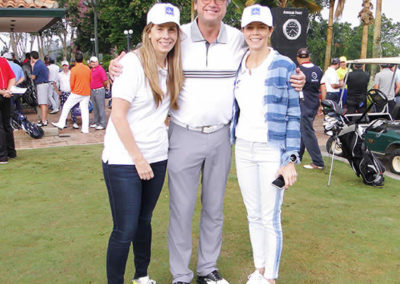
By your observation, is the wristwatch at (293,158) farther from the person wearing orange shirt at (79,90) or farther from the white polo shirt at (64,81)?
the white polo shirt at (64,81)

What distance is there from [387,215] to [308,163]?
8.77ft

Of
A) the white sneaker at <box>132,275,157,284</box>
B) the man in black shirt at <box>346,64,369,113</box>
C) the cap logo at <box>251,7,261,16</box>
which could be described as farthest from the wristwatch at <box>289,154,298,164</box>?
the man in black shirt at <box>346,64,369,113</box>

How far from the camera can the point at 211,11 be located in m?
2.86

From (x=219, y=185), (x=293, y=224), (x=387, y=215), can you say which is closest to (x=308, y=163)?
(x=387, y=215)

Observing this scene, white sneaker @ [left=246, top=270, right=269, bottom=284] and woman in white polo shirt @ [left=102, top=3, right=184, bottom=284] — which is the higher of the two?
woman in white polo shirt @ [left=102, top=3, right=184, bottom=284]

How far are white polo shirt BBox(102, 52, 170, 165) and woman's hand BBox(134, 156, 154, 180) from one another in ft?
0.16

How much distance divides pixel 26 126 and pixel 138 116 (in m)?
7.95

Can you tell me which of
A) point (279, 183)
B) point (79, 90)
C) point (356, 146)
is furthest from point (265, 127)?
point (79, 90)

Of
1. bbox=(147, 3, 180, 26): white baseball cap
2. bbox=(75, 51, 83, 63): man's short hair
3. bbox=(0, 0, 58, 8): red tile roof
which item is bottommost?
bbox=(75, 51, 83, 63): man's short hair

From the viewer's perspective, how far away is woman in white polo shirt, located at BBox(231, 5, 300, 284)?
9.12 feet

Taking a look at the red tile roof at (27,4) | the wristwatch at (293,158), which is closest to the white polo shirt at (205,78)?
the wristwatch at (293,158)

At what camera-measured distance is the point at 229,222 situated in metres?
4.51

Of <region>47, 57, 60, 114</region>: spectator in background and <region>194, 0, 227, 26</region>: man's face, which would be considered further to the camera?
<region>47, 57, 60, 114</region>: spectator in background

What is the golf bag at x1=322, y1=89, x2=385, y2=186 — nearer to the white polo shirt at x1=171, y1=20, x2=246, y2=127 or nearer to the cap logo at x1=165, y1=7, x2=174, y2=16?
the white polo shirt at x1=171, y1=20, x2=246, y2=127
